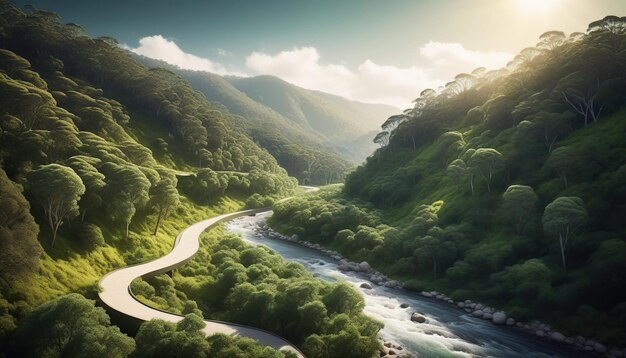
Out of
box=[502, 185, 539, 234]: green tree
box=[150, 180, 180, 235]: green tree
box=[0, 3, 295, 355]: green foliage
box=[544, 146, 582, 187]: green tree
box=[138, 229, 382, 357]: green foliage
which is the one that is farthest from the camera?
box=[150, 180, 180, 235]: green tree

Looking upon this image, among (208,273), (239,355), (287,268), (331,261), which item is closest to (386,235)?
(331,261)

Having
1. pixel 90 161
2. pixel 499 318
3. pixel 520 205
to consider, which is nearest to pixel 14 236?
pixel 90 161

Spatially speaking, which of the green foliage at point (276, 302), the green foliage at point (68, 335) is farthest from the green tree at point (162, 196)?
the green foliage at point (68, 335)

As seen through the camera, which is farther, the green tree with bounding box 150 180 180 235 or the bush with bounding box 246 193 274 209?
the bush with bounding box 246 193 274 209

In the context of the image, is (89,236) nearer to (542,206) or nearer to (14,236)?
(14,236)

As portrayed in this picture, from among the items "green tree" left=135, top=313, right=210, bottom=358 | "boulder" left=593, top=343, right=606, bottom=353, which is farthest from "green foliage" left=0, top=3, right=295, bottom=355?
"boulder" left=593, top=343, right=606, bottom=353

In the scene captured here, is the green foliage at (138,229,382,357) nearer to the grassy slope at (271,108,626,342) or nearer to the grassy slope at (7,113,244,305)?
the grassy slope at (7,113,244,305)

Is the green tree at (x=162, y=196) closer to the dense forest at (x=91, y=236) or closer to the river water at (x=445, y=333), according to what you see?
the dense forest at (x=91, y=236)
